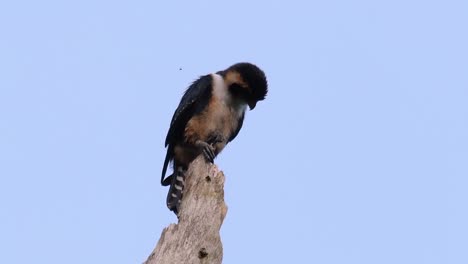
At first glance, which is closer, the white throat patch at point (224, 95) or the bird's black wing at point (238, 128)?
the white throat patch at point (224, 95)

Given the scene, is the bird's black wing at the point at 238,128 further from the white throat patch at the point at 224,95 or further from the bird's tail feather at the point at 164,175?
the bird's tail feather at the point at 164,175

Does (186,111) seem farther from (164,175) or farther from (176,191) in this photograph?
(176,191)

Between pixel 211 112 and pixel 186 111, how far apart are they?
313mm

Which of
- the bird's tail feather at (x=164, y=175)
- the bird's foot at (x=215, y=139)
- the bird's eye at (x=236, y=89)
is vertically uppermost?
the bird's eye at (x=236, y=89)

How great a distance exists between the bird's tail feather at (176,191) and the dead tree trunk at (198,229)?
5.36 ft

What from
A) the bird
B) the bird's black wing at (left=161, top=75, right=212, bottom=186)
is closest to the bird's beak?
the bird

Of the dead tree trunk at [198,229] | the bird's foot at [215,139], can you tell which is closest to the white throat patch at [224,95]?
the bird's foot at [215,139]

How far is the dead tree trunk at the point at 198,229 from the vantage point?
513cm

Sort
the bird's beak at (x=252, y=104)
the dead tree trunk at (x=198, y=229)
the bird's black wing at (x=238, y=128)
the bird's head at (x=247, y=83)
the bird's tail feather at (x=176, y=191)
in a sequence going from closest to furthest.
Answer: the dead tree trunk at (x=198, y=229) < the bird's tail feather at (x=176, y=191) < the bird's head at (x=247, y=83) < the bird's beak at (x=252, y=104) < the bird's black wing at (x=238, y=128)

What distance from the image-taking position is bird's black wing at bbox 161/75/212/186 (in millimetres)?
8531

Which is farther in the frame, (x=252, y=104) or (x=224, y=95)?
(x=252, y=104)

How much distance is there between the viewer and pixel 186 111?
8.57m

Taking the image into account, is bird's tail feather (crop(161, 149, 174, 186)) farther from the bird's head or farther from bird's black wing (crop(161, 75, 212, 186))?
the bird's head

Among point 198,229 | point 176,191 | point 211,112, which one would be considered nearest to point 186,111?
point 211,112
